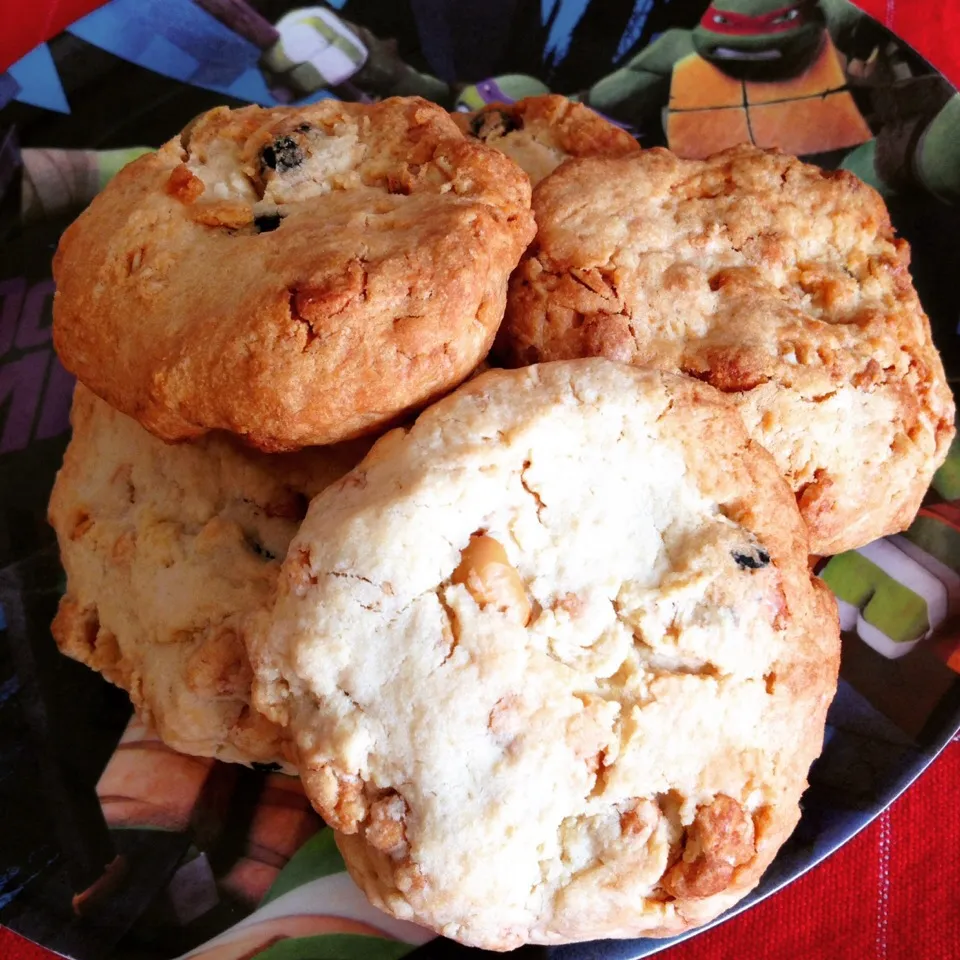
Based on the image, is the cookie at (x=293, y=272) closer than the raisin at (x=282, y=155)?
Yes

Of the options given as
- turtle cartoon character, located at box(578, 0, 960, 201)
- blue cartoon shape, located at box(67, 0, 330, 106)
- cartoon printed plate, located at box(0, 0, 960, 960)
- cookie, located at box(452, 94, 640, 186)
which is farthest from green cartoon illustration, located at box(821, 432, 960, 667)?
blue cartoon shape, located at box(67, 0, 330, 106)

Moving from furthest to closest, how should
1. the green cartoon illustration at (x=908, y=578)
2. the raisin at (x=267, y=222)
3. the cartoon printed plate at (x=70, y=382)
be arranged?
the green cartoon illustration at (x=908, y=578) → the cartoon printed plate at (x=70, y=382) → the raisin at (x=267, y=222)

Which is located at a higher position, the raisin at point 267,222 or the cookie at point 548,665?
the raisin at point 267,222

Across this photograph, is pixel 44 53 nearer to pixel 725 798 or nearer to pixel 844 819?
pixel 725 798

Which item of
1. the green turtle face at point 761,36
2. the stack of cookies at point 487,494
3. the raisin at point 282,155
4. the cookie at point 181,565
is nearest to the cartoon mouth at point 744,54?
the green turtle face at point 761,36

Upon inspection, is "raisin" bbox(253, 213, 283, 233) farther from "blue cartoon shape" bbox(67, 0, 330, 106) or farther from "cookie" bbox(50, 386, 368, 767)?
"blue cartoon shape" bbox(67, 0, 330, 106)

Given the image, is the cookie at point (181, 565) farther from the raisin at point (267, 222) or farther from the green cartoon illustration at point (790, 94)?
the green cartoon illustration at point (790, 94)

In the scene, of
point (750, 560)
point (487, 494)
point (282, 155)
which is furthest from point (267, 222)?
point (750, 560)

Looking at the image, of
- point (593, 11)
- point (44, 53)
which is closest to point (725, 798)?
point (593, 11)
